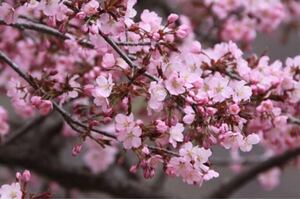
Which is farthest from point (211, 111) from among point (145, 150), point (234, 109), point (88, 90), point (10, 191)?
point (10, 191)

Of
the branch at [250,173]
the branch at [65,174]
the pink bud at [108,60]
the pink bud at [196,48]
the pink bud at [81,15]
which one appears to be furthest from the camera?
the branch at [65,174]

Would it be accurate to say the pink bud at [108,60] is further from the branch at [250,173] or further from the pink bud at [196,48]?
the branch at [250,173]

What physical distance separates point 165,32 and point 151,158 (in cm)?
27

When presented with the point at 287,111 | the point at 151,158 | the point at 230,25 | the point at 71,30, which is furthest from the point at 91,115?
the point at 230,25

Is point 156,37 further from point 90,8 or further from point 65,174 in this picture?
point 65,174

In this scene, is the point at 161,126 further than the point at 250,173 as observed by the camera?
No

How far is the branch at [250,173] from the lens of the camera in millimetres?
2659

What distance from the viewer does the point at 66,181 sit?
9.45 ft

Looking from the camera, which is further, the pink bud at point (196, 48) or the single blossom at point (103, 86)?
the pink bud at point (196, 48)

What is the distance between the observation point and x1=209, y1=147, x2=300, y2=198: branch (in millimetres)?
2659

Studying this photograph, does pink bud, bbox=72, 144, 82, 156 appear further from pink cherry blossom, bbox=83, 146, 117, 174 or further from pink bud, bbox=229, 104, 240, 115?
pink cherry blossom, bbox=83, 146, 117, 174

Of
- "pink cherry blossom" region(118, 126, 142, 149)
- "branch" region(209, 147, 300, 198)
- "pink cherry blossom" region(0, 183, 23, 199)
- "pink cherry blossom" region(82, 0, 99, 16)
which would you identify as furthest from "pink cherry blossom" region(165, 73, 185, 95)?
"branch" region(209, 147, 300, 198)

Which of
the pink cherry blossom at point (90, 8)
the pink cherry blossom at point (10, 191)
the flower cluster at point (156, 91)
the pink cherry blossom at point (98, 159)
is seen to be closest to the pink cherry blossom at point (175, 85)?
the flower cluster at point (156, 91)

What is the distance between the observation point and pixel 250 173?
2854mm
